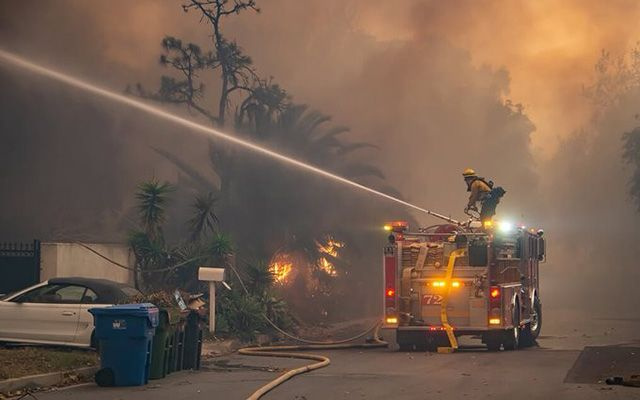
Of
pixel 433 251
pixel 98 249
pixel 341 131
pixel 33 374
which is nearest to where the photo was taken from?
pixel 33 374

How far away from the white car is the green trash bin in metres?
1.50

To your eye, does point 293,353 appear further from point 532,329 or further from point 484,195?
point 532,329

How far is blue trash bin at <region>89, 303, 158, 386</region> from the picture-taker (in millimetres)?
13328

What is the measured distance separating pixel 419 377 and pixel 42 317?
601cm

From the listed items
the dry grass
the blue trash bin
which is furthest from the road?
the dry grass

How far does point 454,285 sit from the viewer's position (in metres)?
18.8

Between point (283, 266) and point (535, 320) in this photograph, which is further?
point (283, 266)

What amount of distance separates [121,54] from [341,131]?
31.6ft

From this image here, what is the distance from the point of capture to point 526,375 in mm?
14195

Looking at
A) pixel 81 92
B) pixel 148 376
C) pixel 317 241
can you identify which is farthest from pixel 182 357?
pixel 81 92

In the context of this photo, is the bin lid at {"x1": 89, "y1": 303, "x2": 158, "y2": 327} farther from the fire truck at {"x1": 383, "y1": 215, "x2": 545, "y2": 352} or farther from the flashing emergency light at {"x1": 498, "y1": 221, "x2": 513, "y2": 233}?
the flashing emergency light at {"x1": 498, "y1": 221, "x2": 513, "y2": 233}

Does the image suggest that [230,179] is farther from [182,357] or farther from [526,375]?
[526,375]

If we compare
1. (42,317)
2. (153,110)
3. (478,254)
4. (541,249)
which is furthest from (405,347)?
(153,110)

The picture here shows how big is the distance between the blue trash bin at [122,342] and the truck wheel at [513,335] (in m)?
8.08
